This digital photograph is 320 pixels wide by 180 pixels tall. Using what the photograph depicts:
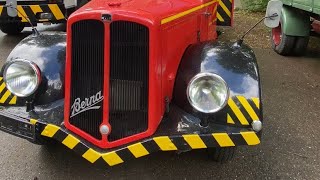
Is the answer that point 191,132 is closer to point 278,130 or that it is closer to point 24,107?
point 24,107

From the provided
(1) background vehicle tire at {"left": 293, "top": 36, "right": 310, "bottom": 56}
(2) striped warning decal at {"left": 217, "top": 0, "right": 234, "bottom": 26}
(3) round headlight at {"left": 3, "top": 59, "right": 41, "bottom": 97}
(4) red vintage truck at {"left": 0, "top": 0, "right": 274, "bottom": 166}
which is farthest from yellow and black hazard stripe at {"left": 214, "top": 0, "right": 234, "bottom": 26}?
(3) round headlight at {"left": 3, "top": 59, "right": 41, "bottom": 97}

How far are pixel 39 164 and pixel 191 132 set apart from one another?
63.2 inches

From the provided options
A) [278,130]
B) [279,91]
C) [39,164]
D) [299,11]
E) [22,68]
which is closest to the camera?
[22,68]

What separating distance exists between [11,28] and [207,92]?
7.58 metres

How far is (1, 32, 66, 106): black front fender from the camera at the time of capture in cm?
345

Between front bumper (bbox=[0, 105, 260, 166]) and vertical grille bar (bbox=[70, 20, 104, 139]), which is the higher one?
vertical grille bar (bbox=[70, 20, 104, 139])

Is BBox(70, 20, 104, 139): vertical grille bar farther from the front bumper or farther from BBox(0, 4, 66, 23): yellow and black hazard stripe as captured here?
BBox(0, 4, 66, 23): yellow and black hazard stripe

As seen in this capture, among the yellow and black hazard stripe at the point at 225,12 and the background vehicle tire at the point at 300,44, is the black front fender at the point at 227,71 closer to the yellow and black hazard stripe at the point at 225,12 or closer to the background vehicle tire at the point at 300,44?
the yellow and black hazard stripe at the point at 225,12

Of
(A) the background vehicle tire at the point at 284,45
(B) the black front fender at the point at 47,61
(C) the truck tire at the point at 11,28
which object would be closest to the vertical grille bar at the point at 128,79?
(B) the black front fender at the point at 47,61

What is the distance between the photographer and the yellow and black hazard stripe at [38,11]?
7.85 m

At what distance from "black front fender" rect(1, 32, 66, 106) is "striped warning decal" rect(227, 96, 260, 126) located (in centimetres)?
145

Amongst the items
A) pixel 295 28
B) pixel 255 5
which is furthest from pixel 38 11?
pixel 255 5

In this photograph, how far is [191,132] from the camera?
3.04m

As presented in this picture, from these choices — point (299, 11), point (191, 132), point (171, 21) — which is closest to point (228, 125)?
point (191, 132)
